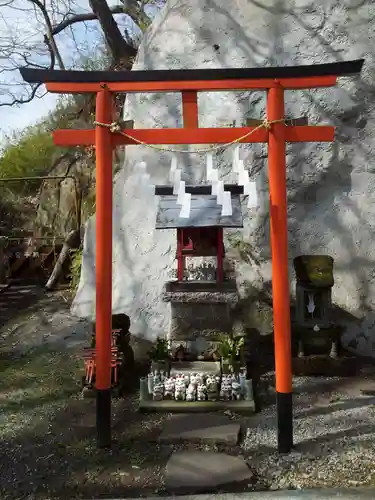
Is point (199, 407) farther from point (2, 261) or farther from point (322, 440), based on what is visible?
point (2, 261)

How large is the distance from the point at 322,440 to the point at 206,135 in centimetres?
278

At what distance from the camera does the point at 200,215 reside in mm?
5273

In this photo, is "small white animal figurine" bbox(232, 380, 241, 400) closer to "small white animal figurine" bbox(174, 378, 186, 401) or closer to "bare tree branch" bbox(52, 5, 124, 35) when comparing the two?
"small white animal figurine" bbox(174, 378, 186, 401)

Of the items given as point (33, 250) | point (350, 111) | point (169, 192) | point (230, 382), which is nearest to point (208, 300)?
point (230, 382)

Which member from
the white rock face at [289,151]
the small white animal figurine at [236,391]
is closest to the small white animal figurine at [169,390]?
the small white animal figurine at [236,391]

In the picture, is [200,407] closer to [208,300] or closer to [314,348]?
[208,300]

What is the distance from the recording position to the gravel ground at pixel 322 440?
3615mm

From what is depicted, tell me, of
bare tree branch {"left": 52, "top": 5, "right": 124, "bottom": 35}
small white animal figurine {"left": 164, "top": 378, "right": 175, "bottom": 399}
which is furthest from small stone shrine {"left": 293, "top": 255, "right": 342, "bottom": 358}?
bare tree branch {"left": 52, "top": 5, "right": 124, "bottom": 35}

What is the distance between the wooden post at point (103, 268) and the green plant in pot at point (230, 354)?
1.50 metres

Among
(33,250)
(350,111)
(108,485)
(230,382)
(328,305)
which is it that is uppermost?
(350,111)

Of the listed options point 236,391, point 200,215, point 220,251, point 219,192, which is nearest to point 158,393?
point 236,391

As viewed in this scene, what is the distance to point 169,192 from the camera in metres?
5.73

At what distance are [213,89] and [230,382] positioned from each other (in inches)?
112

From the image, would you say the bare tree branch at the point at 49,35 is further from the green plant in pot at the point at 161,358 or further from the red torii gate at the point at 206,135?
the green plant in pot at the point at 161,358
